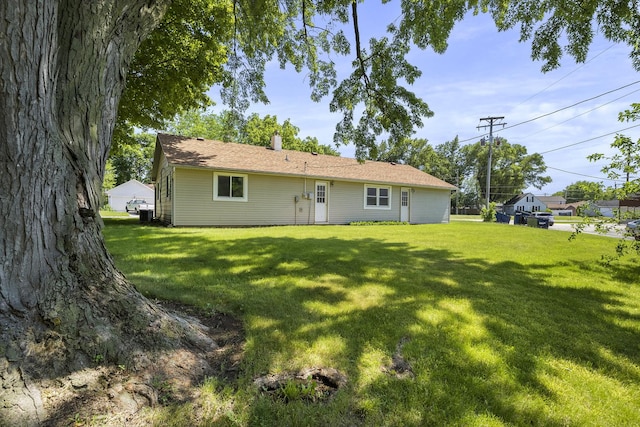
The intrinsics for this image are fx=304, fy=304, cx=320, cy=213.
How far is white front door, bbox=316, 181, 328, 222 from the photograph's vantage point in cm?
1527

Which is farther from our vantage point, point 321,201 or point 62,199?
point 321,201

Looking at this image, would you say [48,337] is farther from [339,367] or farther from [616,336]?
[616,336]

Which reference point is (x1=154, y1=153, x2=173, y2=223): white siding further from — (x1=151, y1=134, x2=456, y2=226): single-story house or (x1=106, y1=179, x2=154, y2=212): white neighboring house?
(x1=106, y1=179, x2=154, y2=212): white neighboring house

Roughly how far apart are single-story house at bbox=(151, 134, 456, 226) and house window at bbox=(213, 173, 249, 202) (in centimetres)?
4

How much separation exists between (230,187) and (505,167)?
55380mm

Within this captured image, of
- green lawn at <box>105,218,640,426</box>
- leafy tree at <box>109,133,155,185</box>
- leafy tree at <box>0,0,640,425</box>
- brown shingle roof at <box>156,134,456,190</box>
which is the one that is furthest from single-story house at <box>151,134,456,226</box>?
leafy tree at <box>109,133,155,185</box>

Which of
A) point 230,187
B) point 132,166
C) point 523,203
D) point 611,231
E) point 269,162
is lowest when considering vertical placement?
point 611,231

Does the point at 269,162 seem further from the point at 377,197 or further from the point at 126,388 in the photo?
the point at 126,388

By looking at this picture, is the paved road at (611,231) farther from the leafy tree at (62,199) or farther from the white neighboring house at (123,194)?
the white neighboring house at (123,194)

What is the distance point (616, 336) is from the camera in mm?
2943

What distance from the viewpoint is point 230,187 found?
1294cm

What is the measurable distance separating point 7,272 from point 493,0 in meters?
8.15

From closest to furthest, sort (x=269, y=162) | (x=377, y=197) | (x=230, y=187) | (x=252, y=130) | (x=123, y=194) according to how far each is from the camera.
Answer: (x=230, y=187), (x=269, y=162), (x=377, y=197), (x=252, y=130), (x=123, y=194)

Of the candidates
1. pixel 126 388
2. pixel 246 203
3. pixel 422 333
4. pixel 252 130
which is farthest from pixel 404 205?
pixel 252 130
